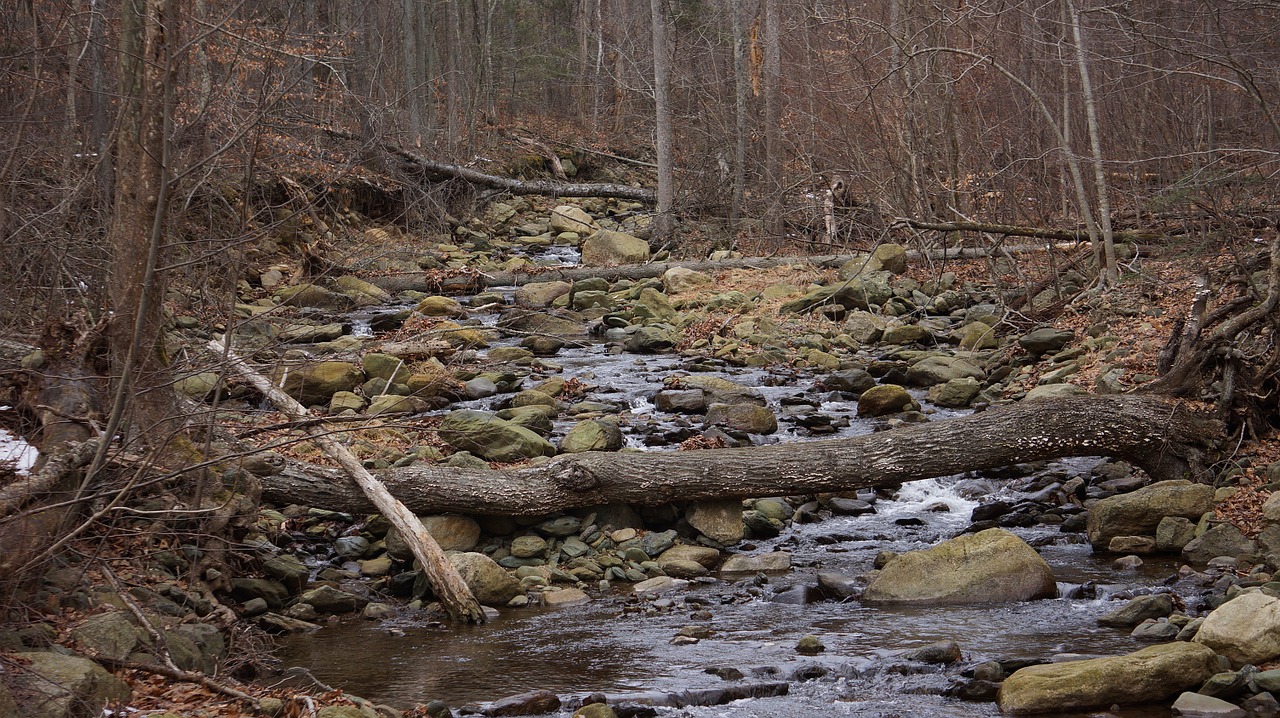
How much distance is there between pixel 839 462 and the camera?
8867 millimetres

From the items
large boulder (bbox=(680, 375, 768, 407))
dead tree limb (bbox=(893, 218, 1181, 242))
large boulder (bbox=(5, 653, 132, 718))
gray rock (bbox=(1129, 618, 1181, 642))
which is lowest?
large boulder (bbox=(680, 375, 768, 407))

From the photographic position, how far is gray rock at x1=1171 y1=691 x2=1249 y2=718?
505 centimetres

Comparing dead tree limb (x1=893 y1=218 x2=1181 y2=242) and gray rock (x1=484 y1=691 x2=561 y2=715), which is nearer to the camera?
gray rock (x1=484 y1=691 x2=561 y2=715)

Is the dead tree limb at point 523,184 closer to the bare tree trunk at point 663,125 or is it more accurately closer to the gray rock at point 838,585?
the bare tree trunk at point 663,125

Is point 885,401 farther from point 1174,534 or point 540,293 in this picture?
point 540,293

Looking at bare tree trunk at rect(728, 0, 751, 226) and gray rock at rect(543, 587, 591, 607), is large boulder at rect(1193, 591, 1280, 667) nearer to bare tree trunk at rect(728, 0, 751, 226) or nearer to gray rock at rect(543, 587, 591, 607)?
gray rock at rect(543, 587, 591, 607)

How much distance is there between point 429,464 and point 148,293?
437 centimetres

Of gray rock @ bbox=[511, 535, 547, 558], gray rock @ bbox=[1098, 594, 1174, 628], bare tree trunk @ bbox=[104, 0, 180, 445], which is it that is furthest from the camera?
gray rock @ bbox=[511, 535, 547, 558]

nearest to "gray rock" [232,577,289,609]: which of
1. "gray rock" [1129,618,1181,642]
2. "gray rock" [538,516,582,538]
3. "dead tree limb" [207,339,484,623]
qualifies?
"dead tree limb" [207,339,484,623]

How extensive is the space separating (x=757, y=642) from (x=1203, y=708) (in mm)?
2522

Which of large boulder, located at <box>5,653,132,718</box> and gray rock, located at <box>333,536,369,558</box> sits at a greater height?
large boulder, located at <box>5,653,132,718</box>

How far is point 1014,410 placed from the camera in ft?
29.1

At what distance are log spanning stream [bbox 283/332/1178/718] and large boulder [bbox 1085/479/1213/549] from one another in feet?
0.73

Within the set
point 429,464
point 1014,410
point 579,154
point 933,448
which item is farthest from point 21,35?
point 579,154
